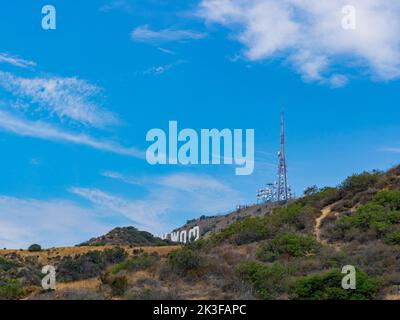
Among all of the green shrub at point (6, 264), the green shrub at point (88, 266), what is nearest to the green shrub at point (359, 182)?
the green shrub at point (88, 266)

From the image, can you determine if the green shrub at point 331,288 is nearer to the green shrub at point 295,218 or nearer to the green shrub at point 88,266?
the green shrub at point 295,218

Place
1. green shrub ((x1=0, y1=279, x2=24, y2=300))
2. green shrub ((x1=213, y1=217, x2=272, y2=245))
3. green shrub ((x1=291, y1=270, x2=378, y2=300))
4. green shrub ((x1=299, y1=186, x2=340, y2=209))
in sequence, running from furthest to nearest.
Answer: green shrub ((x1=299, y1=186, x2=340, y2=209))
green shrub ((x1=213, y1=217, x2=272, y2=245))
green shrub ((x1=0, y1=279, x2=24, y2=300))
green shrub ((x1=291, y1=270, x2=378, y2=300))

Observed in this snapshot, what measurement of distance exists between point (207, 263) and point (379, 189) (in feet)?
62.6

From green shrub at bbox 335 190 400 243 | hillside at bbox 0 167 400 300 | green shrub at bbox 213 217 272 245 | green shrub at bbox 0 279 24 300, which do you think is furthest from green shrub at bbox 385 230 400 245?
green shrub at bbox 0 279 24 300

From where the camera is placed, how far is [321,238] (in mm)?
33781

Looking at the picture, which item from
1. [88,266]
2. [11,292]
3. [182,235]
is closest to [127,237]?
[182,235]

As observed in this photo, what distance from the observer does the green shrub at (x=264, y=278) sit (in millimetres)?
22031

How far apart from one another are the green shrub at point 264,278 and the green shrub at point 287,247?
399 cm

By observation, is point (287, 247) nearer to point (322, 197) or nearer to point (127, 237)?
point (322, 197)

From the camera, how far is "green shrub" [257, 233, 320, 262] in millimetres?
28891

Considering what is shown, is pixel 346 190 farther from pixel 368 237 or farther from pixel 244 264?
pixel 244 264

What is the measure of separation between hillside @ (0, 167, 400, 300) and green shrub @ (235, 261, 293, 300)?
41 millimetres

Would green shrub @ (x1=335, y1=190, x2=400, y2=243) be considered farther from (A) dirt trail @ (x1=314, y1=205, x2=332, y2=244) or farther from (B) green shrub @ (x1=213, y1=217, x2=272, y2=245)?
(B) green shrub @ (x1=213, y1=217, x2=272, y2=245)

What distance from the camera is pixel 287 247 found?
A: 29281mm
